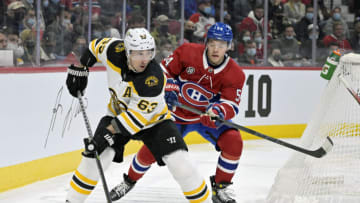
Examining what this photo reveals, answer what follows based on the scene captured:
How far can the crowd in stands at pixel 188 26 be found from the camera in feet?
15.2

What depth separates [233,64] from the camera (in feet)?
12.3

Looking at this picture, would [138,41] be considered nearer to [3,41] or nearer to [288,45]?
[3,41]

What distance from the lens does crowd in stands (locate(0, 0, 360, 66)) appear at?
4.64m

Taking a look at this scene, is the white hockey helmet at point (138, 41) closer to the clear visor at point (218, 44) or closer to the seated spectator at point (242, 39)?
the clear visor at point (218, 44)

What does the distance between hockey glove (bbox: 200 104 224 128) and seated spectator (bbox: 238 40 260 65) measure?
3660 millimetres

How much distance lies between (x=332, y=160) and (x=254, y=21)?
3.74m

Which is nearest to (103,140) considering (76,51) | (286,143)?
(286,143)

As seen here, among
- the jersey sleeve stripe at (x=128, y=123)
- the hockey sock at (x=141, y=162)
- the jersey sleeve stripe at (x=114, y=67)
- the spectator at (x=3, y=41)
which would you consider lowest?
the hockey sock at (x=141, y=162)

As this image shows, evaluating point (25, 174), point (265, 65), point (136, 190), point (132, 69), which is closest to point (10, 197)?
point (25, 174)

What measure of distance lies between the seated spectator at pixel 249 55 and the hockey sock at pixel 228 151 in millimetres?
3520

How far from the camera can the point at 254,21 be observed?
729cm

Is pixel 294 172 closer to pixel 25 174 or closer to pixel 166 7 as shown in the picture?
pixel 25 174

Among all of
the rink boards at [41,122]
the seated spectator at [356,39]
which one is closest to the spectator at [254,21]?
the seated spectator at [356,39]

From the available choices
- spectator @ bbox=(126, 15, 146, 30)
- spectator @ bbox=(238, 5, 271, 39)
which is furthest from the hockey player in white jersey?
spectator @ bbox=(238, 5, 271, 39)
